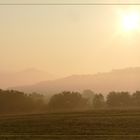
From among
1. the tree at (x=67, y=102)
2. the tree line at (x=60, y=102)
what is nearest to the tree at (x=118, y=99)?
the tree line at (x=60, y=102)

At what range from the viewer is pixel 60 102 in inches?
2420

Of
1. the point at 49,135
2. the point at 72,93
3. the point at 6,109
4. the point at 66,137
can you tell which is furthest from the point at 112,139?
the point at 72,93

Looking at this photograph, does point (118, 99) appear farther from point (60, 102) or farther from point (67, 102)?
point (60, 102)

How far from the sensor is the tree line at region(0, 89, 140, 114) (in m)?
56.8

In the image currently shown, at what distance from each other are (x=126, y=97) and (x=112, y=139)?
47.0 meters

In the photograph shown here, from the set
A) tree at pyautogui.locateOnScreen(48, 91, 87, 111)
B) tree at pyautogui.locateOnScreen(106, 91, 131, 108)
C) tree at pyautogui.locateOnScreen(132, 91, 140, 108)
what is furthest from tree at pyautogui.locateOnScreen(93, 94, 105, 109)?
tree at pyautogui.locateOnScreen(132, 91, 140, 108)

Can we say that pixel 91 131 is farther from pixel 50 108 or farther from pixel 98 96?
pixel 98 96

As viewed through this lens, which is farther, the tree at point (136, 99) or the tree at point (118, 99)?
the tree at point (118, 99)

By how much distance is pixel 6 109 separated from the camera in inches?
2190

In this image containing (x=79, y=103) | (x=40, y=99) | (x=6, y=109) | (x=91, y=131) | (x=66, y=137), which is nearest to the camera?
(x=66, y=137)

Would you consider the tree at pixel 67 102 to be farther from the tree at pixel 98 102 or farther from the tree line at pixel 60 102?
the tree at pixel 98 102

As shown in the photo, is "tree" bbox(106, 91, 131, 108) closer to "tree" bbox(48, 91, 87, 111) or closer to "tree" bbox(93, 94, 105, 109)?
"tree" bbox(93, 94, 105, 109)

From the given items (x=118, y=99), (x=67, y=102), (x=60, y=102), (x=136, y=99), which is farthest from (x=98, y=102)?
(x=60, y=102)

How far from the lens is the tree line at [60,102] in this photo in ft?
186
